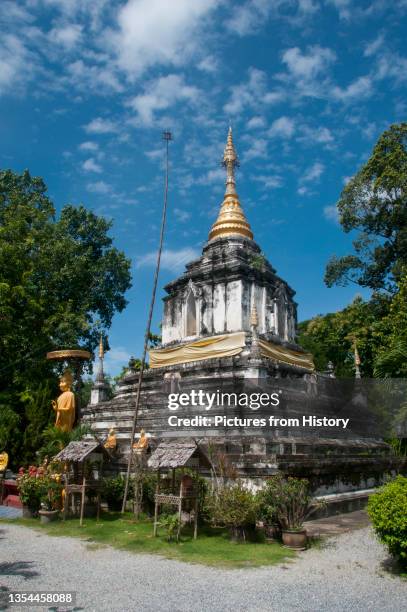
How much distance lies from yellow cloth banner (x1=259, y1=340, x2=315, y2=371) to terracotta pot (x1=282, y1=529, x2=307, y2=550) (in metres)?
8.87

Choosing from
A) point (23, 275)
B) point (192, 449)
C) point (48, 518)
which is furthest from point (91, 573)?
point (23, 275)

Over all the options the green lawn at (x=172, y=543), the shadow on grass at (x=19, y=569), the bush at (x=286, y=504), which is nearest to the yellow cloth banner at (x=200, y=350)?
the green lawn at (x=172, y=543)

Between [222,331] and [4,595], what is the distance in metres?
14.3

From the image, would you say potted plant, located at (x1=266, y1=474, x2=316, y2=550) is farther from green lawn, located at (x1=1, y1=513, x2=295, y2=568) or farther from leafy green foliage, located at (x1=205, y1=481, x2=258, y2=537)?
leafy green foliage, located at (x1=205, y1=481, x2=258, y2=537)

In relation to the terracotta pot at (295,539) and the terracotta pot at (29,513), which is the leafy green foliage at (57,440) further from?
the terracotta pot at (295,539)

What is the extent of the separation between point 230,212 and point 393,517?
18240 mm

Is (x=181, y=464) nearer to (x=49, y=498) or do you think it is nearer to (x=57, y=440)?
(x=49, y=498)

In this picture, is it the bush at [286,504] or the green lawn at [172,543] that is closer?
the green lawn at [172,543]

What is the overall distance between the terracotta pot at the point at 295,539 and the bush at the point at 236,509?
719 mm

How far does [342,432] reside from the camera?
752 inches

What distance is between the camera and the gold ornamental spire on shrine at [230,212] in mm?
23250

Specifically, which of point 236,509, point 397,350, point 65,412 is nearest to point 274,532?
point 236,509

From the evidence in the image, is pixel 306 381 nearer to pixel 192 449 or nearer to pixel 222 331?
pixel 222 331

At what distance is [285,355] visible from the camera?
19.3 m
